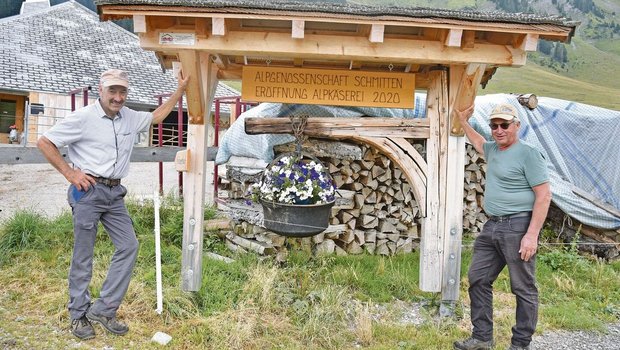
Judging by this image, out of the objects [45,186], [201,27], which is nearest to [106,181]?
[201,27]

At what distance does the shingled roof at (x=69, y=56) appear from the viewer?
17.6 metres

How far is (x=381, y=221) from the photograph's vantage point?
22.5 feet

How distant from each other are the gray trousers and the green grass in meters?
0.30

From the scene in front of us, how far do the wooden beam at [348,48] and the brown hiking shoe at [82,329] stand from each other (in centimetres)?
233

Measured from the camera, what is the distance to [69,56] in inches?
774

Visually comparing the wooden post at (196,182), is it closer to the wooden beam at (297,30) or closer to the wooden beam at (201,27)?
the wooden beam at (201,27)

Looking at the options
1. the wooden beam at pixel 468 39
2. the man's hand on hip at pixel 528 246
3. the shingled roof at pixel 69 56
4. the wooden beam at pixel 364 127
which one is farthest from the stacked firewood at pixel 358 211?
the shingled roof at pixel 69 56

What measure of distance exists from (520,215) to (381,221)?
3330 mm

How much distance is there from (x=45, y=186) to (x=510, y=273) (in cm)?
1090

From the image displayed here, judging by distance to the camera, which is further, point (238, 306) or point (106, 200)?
point (238, 306)

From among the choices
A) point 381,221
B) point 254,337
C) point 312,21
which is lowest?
point 254,337

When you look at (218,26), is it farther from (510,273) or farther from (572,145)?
(572,145)

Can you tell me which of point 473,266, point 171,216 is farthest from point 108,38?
point 473,266

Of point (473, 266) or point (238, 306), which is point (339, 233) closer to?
point (238, 306)
